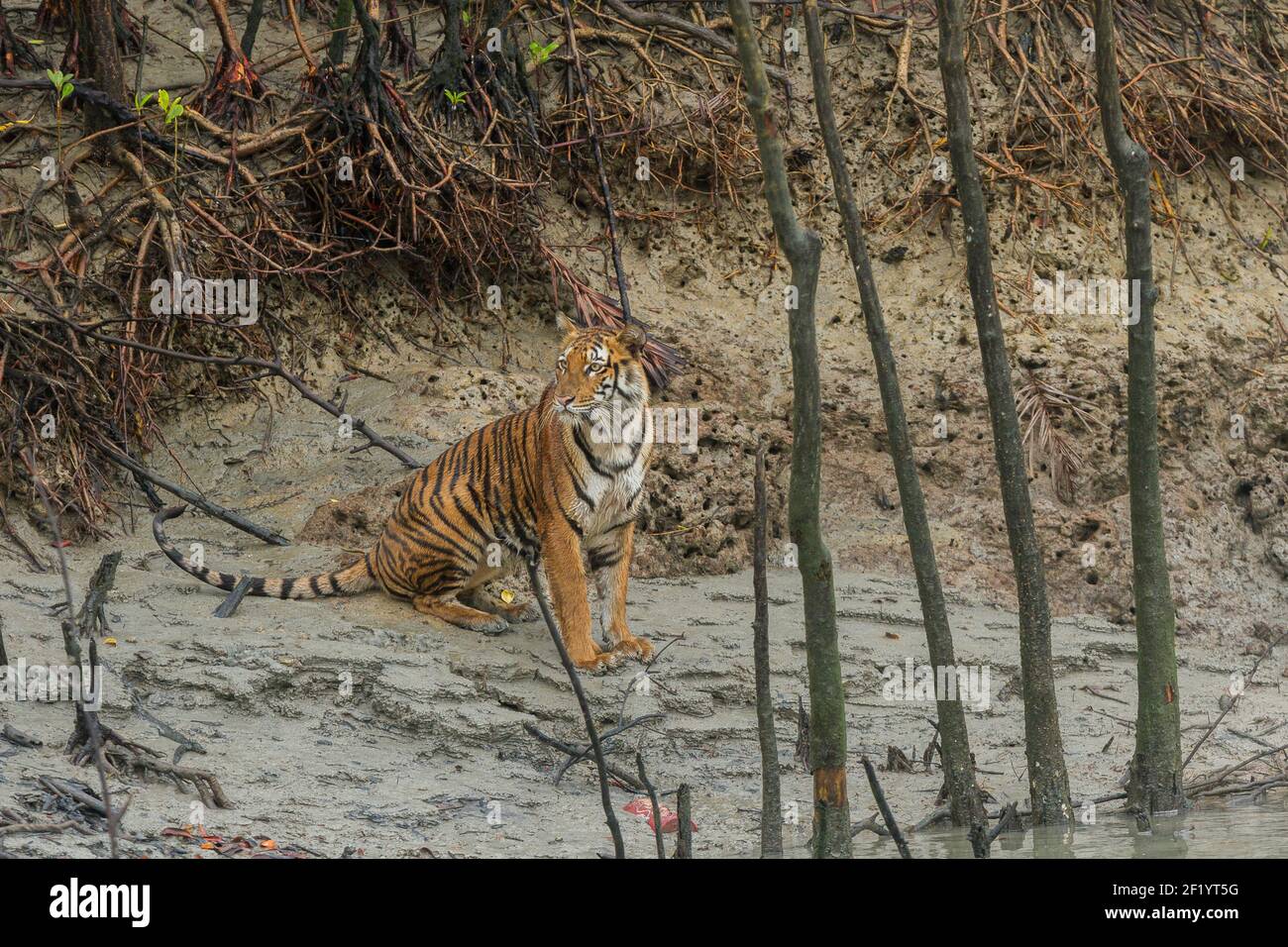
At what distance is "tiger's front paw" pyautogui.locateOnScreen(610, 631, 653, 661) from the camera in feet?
24.0

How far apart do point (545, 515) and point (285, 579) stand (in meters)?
1.27

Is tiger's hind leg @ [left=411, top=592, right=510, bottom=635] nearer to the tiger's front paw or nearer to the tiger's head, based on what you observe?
the tiger's front paw

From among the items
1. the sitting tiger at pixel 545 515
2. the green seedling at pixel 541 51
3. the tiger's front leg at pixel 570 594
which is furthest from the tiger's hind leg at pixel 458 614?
the green seedling at pixel 541 51

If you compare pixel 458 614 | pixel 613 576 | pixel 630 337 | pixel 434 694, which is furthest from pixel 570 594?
pixel 630 337

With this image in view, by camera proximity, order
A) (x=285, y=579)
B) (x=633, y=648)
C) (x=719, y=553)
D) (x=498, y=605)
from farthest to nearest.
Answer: (x=719, y=553)
(x=498, y=605)
(x=285, y=579)
(x=633, y=648)

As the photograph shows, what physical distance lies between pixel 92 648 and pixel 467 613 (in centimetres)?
238

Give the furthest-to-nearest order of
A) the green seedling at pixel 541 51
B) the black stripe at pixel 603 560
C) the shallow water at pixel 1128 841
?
the green seedling at pixel 541 51, the black stripe at pixel 603 560, the shallow water at pixel 1128 841

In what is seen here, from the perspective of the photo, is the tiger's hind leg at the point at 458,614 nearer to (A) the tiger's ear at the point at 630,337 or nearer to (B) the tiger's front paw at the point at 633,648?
(B) the tiger's front paw at the point at 633,648

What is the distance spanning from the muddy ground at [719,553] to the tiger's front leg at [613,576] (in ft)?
1.03

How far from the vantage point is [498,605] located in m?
8.00

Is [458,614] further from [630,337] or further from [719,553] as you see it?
[719,553]

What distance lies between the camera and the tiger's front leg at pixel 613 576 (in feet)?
24.6

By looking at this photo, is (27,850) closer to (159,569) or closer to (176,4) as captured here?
(159,569)

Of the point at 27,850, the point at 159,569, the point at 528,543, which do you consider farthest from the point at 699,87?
the point at 27,850
